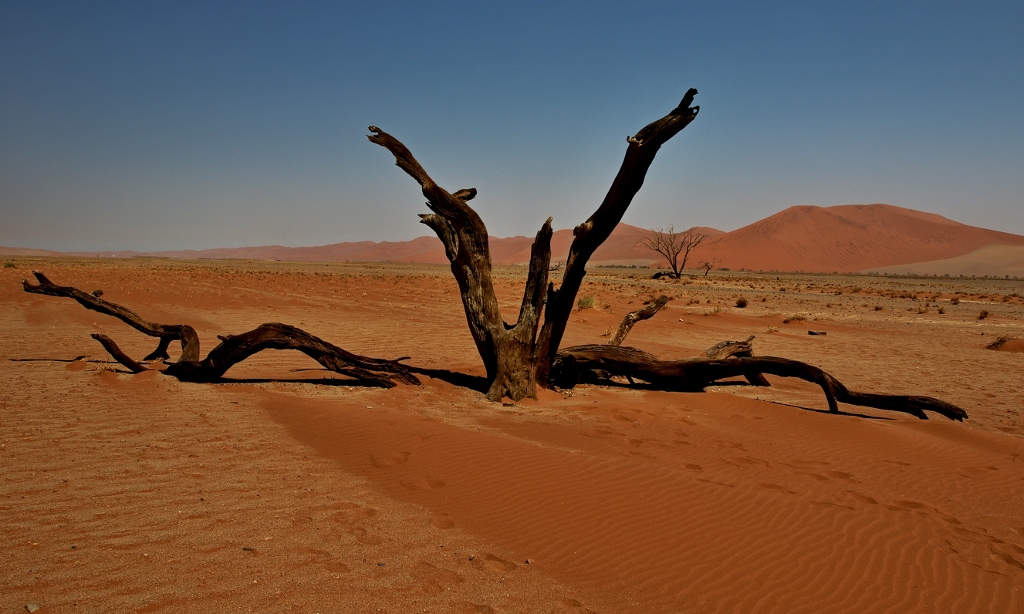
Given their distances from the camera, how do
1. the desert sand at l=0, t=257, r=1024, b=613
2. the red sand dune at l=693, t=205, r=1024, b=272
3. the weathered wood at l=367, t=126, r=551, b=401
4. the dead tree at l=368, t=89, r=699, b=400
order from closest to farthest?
the desert sand at l=0, t=257, r=1024, b=613 < the dead tree at l=368, t=89, r=699, b=400 < the weathered wood at l=367, t=126, r=551, b=401 < the red sand dune at l=693, t=205, r=1024, b=272

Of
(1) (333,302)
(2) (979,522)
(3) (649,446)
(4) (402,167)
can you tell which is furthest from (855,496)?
(1) (333,302)

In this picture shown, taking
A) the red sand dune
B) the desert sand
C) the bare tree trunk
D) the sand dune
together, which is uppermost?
the red sand dune

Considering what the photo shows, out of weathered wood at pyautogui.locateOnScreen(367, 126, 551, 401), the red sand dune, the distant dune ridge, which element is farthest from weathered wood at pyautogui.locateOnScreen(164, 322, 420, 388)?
the red sand dune

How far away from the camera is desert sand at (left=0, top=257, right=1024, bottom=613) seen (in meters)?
3.40

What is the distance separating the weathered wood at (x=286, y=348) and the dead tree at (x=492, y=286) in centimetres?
134

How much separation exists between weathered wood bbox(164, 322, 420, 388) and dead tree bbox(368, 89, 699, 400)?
4.40ft

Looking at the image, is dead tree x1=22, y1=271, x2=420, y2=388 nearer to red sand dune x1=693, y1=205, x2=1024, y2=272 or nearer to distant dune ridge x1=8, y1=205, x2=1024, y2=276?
distant dune ridge x1=8, y1=205, x2=1024, y2=276

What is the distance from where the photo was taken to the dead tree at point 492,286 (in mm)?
7461

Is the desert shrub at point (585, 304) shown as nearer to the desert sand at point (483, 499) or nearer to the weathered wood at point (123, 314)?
the desert sand at point (483, 499)

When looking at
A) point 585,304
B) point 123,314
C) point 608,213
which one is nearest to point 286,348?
point 123,314

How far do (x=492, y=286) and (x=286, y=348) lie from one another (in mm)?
2898

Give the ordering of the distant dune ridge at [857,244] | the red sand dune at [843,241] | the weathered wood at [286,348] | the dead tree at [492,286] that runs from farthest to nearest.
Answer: the red sand dune at [843,241]
the distant dune ridge at [857,244]
the weathered wood at [286,348]
the dead tree at [492,286]

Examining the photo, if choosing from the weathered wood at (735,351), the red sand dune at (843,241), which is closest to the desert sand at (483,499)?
the weathered wood at (735,351)

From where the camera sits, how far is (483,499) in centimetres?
464
